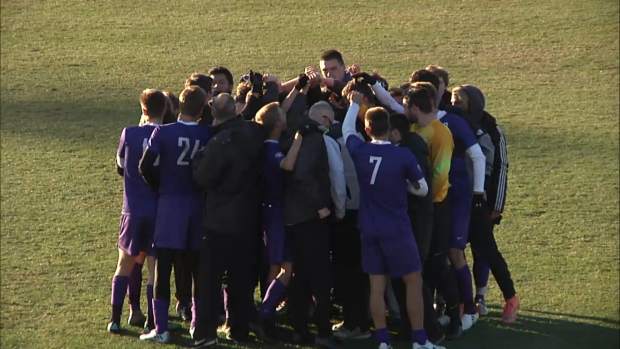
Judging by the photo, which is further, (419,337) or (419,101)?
(419,101)

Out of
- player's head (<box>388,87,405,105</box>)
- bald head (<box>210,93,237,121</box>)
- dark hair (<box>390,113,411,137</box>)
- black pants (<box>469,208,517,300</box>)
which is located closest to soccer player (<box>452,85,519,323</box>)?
black pants (<box>469,208,517,300</box>)

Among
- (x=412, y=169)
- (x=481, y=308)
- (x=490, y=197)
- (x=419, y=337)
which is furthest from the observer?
(x=481, y=308)

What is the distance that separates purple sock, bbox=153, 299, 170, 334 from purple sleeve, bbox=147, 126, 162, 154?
98cm

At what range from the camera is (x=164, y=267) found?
20.6 feet

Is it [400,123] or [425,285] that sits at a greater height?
[400,123]

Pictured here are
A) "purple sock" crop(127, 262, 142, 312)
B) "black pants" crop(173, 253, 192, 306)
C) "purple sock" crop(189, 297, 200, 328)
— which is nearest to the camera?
"purple sock" crop(189, 297, 200, 328)

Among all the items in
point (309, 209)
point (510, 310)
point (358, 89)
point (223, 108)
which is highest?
point (358, 89)

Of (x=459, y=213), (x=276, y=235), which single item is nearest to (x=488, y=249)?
(x=459, y=213)

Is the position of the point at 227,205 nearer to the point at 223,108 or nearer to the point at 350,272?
the point at 223,108

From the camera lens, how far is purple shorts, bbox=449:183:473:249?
6461mm

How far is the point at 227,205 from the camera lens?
6.09 meters

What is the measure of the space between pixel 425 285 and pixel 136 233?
1.92m

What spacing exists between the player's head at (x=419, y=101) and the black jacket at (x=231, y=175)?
0.96 metres

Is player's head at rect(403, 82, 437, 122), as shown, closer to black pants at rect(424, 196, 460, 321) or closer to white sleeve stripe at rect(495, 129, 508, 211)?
black pants at rect(424, 196, 460, 321)
